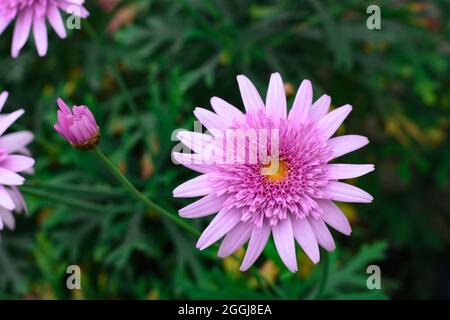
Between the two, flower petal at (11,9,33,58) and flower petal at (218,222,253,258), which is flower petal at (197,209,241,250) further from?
flower petal at (11,9,33,58)

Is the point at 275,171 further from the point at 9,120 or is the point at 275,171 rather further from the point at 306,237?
the point at 9,120

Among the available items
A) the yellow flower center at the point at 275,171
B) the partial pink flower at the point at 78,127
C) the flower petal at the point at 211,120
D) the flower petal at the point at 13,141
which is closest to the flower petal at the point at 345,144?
the yellow flower center at the point at 275,171

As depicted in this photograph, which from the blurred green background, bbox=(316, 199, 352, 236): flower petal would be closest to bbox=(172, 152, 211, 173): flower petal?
bbox=(316, 199, 352, 236): flower petal

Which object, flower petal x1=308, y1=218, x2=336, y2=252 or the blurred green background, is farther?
the blurred green background

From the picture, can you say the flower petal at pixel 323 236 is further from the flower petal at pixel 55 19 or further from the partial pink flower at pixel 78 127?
the flower petal at pixel 55 19

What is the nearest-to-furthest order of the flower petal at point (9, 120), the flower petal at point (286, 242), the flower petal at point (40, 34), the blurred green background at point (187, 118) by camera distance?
the flower petal at point (286, 242)
the flower petal at point (9, 120)
the flower petal at point (40, 34)
the blurred green background at point (187, 118)

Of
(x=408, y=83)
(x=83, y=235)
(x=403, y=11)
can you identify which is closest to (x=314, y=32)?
(x=403, y=11)

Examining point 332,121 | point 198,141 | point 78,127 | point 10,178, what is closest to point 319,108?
point 332,121
